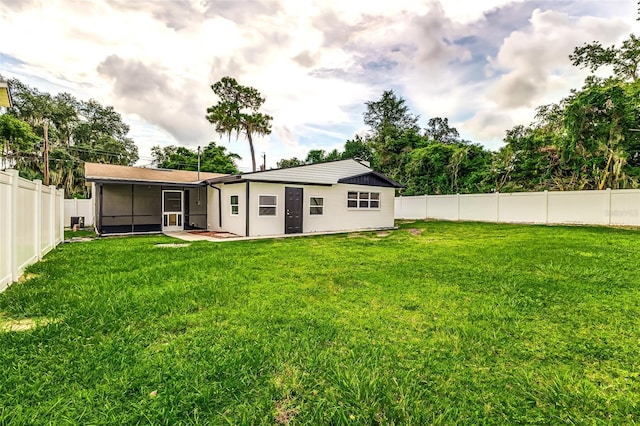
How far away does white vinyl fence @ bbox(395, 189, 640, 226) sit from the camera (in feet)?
39.4

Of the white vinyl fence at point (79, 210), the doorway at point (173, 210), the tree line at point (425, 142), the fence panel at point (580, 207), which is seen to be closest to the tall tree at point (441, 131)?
the tree line at point (425, 142)

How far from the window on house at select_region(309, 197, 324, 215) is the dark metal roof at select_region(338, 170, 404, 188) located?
135 cm

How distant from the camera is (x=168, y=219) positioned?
14320 millimetres

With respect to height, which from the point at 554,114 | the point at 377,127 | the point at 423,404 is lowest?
the point at 423,404

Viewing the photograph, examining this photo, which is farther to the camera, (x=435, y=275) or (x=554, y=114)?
(x=554, y=114)

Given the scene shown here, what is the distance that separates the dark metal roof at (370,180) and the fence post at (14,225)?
11.1 meters

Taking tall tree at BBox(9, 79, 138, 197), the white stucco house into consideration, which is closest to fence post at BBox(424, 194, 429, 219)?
the white stucco house

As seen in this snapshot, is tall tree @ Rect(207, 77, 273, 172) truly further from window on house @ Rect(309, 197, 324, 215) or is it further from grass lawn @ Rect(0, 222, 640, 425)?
grass lawn @ Rect(0, 222, 640, 425)

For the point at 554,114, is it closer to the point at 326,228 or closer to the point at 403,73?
the point at 403,73

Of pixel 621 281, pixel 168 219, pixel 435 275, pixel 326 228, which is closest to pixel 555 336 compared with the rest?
pixel 435 275

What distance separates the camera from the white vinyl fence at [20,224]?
405cm

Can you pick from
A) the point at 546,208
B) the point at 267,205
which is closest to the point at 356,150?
the point at 546,208

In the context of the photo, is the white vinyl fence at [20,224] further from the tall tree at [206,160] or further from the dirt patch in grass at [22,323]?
the tall tree at [206,160]

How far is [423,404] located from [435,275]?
3.76m
